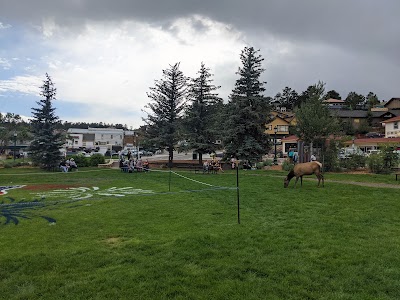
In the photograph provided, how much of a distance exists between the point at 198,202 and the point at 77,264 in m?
6.36

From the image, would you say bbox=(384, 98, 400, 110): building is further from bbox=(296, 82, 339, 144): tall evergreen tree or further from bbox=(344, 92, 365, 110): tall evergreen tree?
bbox=(296, 82, 339, 144): tall evergreen tree

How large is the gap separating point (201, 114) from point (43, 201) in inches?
943

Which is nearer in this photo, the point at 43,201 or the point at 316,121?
the point at 43,201

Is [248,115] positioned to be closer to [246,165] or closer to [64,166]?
[246,165]

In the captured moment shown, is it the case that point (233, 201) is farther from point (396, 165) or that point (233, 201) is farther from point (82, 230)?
point (396, 165)

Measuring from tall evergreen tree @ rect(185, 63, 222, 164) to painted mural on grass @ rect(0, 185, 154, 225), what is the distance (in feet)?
59.4

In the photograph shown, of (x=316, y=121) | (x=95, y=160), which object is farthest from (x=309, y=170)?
(x=95, y=160)

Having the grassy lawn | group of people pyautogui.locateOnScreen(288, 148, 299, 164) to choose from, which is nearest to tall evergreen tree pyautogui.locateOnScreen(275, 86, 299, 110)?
group of people pyautogui.locateOnScreen(288, 148, 299, 164)

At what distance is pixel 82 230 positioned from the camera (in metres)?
8.26

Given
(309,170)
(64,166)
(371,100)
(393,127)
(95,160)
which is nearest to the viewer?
(309,170)

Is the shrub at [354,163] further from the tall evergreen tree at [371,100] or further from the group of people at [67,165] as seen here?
the tall evergreen tree at [371,100]

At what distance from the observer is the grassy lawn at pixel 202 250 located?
16.1 ft

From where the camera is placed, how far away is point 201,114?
1398 inches

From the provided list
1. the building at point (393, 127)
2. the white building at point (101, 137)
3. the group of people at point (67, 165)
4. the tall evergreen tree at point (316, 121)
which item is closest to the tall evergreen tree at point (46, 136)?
the group of people at point (67, 165)
